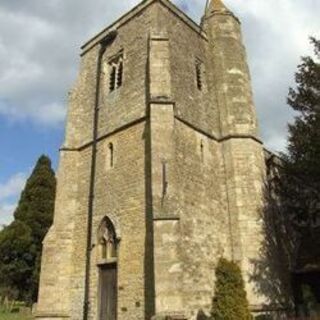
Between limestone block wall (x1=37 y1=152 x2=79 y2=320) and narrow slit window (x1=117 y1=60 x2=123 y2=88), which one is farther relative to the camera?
narrow slit window (x1=117 y1=60 x2=123 y2=88)

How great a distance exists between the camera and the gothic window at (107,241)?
48.1ft

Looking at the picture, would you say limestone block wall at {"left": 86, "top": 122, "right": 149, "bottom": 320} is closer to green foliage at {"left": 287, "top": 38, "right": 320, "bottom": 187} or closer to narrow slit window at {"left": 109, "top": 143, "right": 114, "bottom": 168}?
narrow slit window at {"left": 109, "top": 143, "right": 114, "bottom": 168}

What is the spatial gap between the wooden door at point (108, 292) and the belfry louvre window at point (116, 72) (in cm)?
752

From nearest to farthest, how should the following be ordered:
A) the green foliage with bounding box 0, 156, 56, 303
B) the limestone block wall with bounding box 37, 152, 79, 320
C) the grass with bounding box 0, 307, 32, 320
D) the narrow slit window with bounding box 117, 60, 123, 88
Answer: the limestone block wall with bounding box 37, 152, 79, 320 < the narrow slit window with bounding box 117, 60, 123, 88 < the grass with bounding box 0, 307, 32, 320 < the green foliage with bounding box 0, 156, 56, 303

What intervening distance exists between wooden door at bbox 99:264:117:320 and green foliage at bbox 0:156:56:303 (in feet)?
50.5

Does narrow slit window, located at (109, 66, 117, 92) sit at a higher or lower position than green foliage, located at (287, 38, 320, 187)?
higher

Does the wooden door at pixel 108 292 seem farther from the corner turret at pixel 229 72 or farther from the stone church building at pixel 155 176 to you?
the corner turret at pixel 229 72

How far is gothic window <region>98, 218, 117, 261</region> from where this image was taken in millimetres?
14658

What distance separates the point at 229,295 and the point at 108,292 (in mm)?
4071

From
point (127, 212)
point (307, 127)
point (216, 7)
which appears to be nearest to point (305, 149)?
point (307, 127)

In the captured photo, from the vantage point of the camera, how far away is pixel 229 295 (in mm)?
13539

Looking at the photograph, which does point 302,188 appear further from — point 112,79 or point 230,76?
point 112,79

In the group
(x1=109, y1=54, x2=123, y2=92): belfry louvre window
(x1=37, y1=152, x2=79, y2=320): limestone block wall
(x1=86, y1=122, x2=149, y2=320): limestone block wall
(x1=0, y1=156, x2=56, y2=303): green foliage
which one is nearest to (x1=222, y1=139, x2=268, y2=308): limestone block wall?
(x1=86, y1=122, x2=149, y2=320): limestone block wall

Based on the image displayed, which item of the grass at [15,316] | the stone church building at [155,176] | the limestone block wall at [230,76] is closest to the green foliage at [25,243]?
the grass at [15,316]
